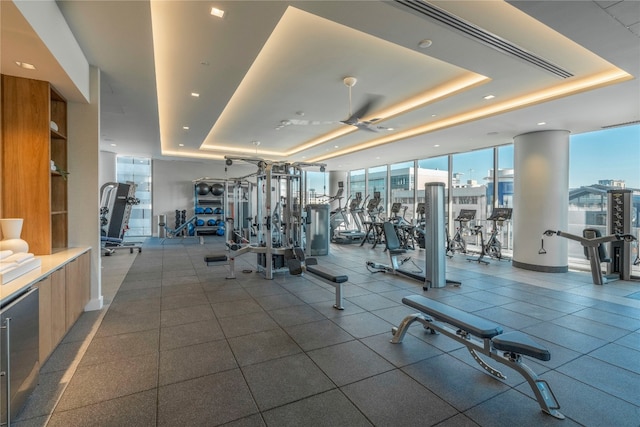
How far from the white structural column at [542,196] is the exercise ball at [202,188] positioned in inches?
400

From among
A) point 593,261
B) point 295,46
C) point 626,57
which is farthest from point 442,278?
point 295,46

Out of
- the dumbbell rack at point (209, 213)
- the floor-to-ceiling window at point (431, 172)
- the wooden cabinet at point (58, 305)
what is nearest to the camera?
the wooden cabinet at point (58, 305)

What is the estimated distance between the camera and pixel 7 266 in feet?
6.75

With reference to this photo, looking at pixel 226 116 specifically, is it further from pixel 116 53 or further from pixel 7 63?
pixel 7 63

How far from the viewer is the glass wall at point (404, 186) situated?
10.9 metres

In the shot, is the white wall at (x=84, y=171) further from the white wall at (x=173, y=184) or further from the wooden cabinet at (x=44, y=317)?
the white wall at (x=173, y=184)

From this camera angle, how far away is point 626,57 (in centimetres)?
321

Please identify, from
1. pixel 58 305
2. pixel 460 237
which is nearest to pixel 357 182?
pixel 460 237

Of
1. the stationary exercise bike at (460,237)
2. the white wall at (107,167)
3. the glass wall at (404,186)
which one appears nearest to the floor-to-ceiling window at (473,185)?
the stationary exercise bike at (460,237)

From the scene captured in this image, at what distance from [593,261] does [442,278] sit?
2.87 meters

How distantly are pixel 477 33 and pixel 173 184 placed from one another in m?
11.7

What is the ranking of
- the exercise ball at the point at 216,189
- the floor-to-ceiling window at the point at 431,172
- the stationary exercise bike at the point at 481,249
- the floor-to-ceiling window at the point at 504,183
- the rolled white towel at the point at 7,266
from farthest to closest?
the exercise ball at the point at 216,189, the floor-to-ceiling window at the point at 431,172, the floor-to-ceiling window at the point at 504,183, the stationary exercise bike at the point at 481,249, the rolled white towel at the point at 7,266

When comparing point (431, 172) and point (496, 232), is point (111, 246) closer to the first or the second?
point (431, 172)

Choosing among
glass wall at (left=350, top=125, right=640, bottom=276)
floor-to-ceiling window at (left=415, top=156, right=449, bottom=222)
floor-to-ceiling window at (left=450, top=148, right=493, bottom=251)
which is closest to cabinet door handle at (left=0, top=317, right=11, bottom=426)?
glass wall at (left=350, top=125, right=640, bottom=276)
